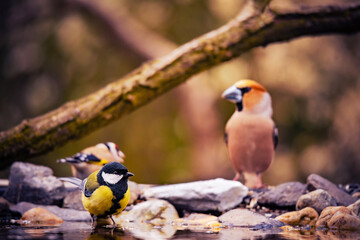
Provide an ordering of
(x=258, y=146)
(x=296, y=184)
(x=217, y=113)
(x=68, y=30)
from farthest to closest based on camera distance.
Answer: (x=68, y=30)
(x=217, y=113)
(x=258, y=146)
(x=296, y=184)

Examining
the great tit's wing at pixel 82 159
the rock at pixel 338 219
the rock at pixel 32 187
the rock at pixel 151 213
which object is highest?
the great tit's wing at pixel 82 159

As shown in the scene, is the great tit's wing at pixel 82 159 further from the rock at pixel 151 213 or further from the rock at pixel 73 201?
the rock at pixel 151 213

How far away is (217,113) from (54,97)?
2.15 m

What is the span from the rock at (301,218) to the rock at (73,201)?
4.56 feet

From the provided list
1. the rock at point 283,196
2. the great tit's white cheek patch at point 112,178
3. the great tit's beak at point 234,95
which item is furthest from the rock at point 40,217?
the great tit's beak at point 234,95

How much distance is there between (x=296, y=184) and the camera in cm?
314

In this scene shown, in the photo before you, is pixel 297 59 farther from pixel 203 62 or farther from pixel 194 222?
pixel 194 222

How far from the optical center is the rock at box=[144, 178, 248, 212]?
9.84 ft

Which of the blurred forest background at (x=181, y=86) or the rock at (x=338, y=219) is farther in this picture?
the blurred forest background at (x=181, y=86)

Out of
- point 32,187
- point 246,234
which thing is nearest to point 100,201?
point 246,234

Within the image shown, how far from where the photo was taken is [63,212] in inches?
117

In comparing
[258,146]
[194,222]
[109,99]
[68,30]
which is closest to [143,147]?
[68,30]

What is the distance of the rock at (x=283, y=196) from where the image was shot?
300 cm

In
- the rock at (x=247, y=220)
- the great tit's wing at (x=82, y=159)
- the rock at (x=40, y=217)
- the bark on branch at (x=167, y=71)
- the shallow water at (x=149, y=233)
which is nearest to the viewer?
the shallow water at (x=149, y=233)
